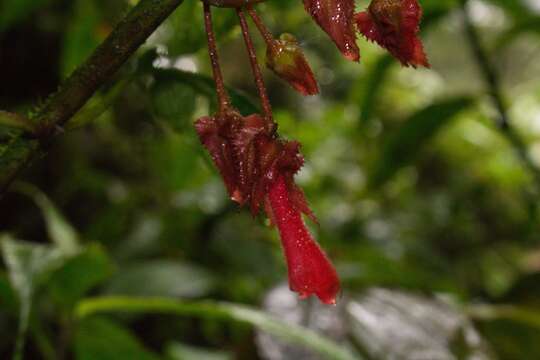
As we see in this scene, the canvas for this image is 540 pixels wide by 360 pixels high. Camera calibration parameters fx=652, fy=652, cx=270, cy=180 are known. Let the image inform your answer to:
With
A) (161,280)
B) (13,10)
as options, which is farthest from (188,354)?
(13,10)

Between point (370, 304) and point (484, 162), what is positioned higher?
point (484, 162)

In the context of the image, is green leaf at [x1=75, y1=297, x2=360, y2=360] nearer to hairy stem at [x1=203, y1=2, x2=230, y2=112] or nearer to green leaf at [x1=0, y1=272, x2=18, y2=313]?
green leaf at [x1=0, y1=272, x2=18, y2=313]

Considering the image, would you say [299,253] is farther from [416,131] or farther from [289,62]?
[416,131]

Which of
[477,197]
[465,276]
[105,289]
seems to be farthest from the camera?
[477,197]

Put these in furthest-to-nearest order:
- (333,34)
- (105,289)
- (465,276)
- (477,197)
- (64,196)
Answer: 1. (477,197)
2. (465,276)
3. (64,196)
4. (105,289)
5. (333,34)

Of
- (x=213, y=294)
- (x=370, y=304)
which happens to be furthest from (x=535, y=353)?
(x=213, y=294)

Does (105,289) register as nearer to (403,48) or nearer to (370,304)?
(370,304)
